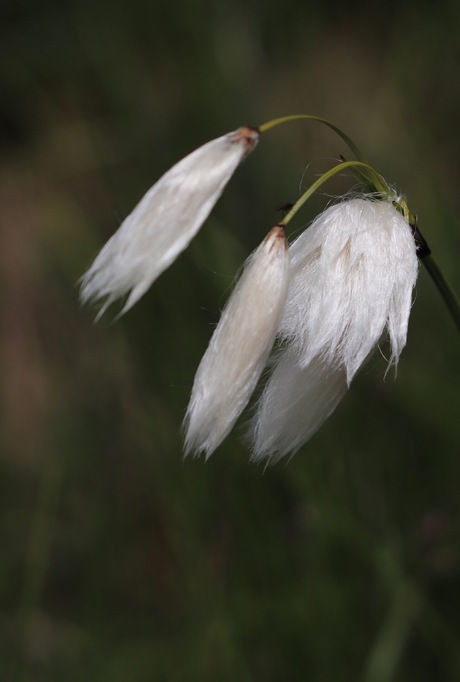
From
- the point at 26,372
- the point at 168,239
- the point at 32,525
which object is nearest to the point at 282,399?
the point at 168,239

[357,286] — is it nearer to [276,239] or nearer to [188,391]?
[276,239]

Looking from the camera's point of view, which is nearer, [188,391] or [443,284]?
[443,284]

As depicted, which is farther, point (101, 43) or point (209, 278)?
point (101, 43)

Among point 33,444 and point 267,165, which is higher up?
point 267,165

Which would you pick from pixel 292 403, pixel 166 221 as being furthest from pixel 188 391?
pixel 166 221

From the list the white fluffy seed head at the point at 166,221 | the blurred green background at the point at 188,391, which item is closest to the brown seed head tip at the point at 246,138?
the white fluffy seed head at the point at 166,221

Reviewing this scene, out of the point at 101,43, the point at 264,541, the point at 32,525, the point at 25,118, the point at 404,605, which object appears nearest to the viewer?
the point at 404,605

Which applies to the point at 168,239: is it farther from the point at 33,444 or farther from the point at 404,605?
the point at 33,444
